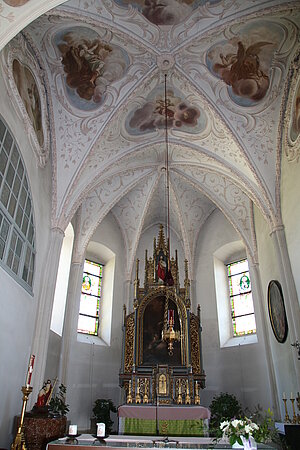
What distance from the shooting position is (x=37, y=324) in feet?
32.1

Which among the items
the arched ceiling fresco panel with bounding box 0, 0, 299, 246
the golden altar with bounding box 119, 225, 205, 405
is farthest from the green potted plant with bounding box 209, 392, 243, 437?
the arched ceiling fresco panel with bounding box 0, 0, 299, 246

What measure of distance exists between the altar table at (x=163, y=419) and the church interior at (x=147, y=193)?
0.96ft

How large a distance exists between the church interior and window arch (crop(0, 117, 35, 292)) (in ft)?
0.20

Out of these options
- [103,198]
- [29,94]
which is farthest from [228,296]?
[29,94]

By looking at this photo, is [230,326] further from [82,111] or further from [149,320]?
[82,111]

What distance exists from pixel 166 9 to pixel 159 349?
1063 centimetres

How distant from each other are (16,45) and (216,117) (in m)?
6.29

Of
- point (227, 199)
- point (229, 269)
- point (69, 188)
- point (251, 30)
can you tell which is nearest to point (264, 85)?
point (251, 30)

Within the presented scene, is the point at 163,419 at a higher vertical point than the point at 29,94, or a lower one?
lower

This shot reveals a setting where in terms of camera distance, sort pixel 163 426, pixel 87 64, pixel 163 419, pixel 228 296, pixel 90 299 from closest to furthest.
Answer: pixel 87 64 < pixel 163 426 < pixel 163 419 < pixel 90 299 < pixel 228 296

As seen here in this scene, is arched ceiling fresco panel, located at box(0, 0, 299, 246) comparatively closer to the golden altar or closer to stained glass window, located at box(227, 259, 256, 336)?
stained glass window, located at box(227, 259, 256, 336)

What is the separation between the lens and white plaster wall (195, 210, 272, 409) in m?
13.0

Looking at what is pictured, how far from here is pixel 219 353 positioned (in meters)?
14.6

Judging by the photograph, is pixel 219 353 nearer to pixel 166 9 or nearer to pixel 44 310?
pixel 44 310
